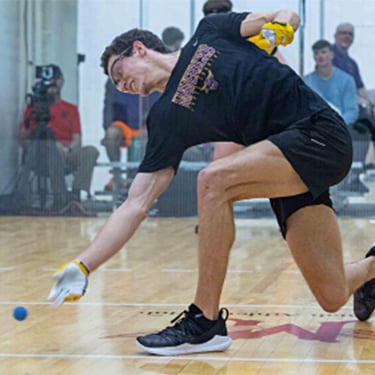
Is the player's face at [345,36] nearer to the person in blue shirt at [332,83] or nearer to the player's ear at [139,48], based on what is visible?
the person in blue shirt at [332,83]

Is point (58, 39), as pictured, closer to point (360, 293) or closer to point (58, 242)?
point (58, 242)

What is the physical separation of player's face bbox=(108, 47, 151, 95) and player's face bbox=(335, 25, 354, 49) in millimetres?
7289

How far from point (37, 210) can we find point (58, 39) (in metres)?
1.82

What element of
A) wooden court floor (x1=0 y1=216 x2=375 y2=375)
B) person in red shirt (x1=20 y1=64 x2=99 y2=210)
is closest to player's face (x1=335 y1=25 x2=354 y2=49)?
person in red shirt (x1=20 y1=64 x2=99 y2=210)


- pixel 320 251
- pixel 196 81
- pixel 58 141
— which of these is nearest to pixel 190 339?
pixel 320 251

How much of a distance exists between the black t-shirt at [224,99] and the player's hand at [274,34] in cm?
4

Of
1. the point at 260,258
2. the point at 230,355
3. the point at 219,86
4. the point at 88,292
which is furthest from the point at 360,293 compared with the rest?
the point at 260,258

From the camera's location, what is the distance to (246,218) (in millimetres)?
10375

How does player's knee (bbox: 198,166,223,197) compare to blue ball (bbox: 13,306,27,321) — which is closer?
player's knee (bbox: 198,166,223,197)

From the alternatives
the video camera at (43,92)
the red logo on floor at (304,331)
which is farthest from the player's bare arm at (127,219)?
the video camera at (43,92)

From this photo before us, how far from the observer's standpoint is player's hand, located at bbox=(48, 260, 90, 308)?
3051mm

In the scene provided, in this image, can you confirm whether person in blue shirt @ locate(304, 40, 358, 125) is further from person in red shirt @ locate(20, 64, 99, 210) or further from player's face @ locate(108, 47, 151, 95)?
player's face @ locate(108, 47, 151, 95)

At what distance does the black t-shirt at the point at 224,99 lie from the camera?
332 centimetres

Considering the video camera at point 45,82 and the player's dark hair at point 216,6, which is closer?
the player's dark hair at point 216,6
